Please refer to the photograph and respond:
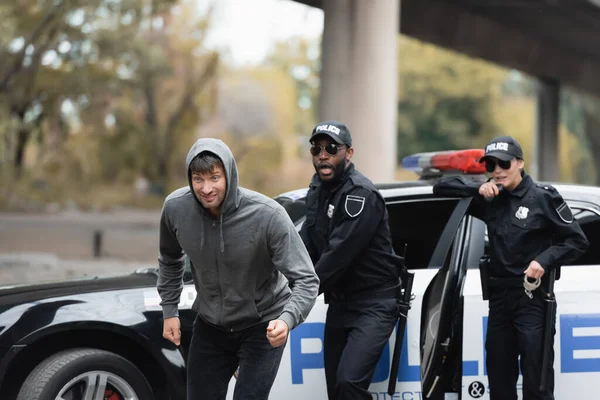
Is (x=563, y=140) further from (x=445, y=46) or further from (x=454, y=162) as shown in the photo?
A: (x=454, y=162)

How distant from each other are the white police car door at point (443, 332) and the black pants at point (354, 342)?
31 centimetres

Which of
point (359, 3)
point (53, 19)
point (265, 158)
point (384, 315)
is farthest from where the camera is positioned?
point (265, 158)

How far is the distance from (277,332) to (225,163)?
0.68m

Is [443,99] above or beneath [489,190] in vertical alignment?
above

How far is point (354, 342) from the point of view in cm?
430

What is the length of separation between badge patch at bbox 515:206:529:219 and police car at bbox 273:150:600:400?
0.42 m

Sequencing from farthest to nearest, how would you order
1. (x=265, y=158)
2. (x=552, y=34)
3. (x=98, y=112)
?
(x=265, y=158) < (x=98, y=112) < (x=552, y=34)

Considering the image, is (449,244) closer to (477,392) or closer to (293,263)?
(477,392)

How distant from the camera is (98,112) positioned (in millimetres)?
30344

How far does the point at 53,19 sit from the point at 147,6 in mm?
2527

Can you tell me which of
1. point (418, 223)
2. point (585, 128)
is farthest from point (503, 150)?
point (585, 128)

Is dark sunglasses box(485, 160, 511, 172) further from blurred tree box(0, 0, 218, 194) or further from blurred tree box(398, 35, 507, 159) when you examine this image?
blurred tree box(398, 35, 507, 159)

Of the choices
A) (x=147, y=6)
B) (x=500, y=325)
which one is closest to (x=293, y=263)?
(x=500, y=325)

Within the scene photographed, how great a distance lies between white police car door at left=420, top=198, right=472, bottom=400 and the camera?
15.1ft
